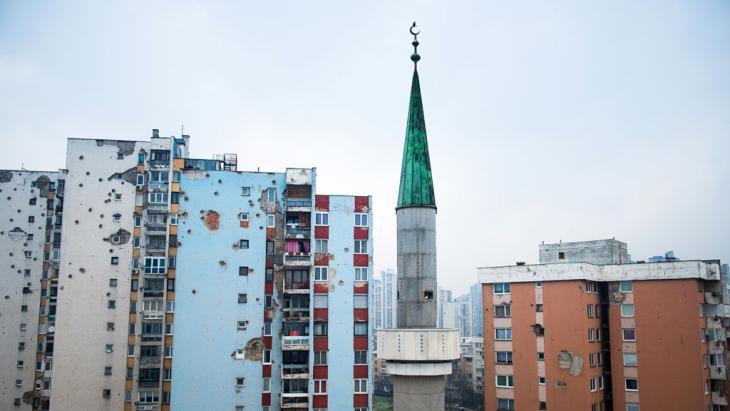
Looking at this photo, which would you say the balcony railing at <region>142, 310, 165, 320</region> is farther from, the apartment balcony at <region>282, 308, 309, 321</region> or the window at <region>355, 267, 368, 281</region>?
the window at <region>355, 267, 368, 281</region>

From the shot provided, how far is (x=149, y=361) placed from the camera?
152 ft

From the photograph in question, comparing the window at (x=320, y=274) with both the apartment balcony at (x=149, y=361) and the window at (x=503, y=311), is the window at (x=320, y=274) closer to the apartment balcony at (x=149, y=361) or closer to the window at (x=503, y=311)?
the apartment balcony at (x=149, y=361)

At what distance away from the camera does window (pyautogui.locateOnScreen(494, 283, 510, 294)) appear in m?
50.7

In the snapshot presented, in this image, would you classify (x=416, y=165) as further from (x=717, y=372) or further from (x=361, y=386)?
(x=717, y=372)

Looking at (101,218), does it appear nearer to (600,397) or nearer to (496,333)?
(496,333)

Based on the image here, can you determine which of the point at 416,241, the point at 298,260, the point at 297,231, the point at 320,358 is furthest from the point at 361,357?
the point at 416,241

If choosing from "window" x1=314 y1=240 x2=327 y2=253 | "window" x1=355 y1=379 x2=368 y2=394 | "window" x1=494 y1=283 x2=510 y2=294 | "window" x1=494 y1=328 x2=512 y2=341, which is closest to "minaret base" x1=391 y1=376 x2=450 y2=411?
"window" x1=355 y1=379 x2=368 y2=394

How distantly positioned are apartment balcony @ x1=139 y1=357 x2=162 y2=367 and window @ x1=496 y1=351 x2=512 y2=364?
1119 inches

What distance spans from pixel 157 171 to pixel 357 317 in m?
20.8

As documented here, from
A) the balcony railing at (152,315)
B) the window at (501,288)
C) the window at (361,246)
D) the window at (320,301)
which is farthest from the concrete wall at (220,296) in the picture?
the window at (501,288)

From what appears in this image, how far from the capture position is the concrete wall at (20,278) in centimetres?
5772

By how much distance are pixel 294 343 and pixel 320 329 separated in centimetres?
241

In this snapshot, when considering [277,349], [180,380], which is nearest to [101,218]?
[180,380]

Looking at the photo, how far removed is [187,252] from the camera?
154ft
